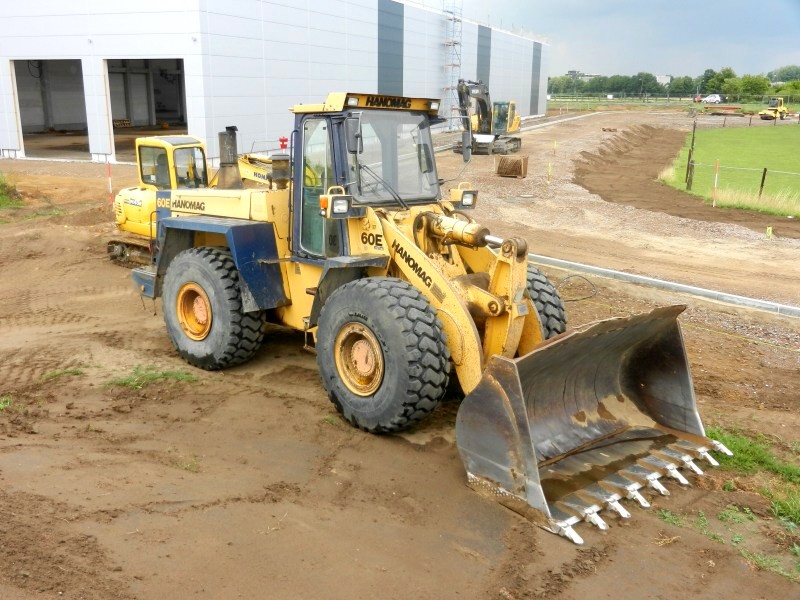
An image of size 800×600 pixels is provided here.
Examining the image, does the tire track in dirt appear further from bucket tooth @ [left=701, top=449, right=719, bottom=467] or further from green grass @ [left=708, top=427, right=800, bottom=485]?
green grass @ [left=708, top=427, right=800, bottom=485]

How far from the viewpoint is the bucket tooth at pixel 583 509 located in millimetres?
4633

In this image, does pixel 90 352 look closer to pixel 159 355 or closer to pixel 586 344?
pixel 159 355

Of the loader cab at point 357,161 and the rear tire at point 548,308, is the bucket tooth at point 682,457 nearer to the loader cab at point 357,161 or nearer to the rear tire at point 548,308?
the rear tire at point 548,308

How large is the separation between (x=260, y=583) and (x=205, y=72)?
23.0 meters

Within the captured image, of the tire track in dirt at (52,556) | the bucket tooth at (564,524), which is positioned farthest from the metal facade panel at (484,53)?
the tire track in dirt at (52,556)

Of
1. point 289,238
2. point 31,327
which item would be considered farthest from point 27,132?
point 289,238

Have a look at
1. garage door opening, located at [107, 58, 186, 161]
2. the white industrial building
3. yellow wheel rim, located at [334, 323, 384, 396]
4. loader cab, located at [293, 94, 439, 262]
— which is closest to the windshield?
loader cab, located at [293, 94, 439, 262]

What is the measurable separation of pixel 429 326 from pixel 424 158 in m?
2.15

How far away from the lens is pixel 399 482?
5.17 metres

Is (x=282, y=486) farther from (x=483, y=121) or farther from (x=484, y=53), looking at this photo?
(x=484, y=53)

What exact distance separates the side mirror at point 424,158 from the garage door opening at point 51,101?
30797mm

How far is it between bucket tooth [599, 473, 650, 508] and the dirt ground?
0.13 metres

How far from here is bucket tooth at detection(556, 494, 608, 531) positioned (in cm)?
463

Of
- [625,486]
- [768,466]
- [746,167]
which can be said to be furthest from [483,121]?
[625,486]
